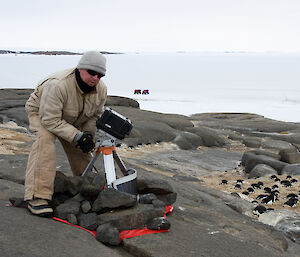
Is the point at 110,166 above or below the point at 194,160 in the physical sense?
above

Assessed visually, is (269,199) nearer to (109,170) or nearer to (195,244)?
(195,244)

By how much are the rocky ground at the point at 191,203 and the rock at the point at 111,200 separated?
1.26 ft

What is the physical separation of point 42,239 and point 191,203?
10.4 ft

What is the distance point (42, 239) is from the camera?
362 cm

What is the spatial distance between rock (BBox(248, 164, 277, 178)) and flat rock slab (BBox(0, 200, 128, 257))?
31.6 ft

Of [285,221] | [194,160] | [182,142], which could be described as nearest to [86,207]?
[285,221]

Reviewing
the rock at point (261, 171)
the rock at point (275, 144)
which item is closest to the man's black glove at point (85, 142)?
the rock at point (261, 171)

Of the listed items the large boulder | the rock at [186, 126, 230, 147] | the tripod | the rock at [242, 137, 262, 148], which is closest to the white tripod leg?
the tripod

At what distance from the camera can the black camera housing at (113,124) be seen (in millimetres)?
4371

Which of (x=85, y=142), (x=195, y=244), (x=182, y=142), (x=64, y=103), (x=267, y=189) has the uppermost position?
(x=64, y=103)

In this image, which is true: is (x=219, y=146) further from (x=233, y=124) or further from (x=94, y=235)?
(x=94, y=235)

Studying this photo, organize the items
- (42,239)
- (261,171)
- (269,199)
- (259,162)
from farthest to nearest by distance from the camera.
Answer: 1. (259,162)
2. (261,171)
3. (269,199)
4. (42,239)

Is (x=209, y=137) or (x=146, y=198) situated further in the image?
(x=209, y=137)

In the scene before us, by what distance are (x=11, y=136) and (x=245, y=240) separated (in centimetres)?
869
